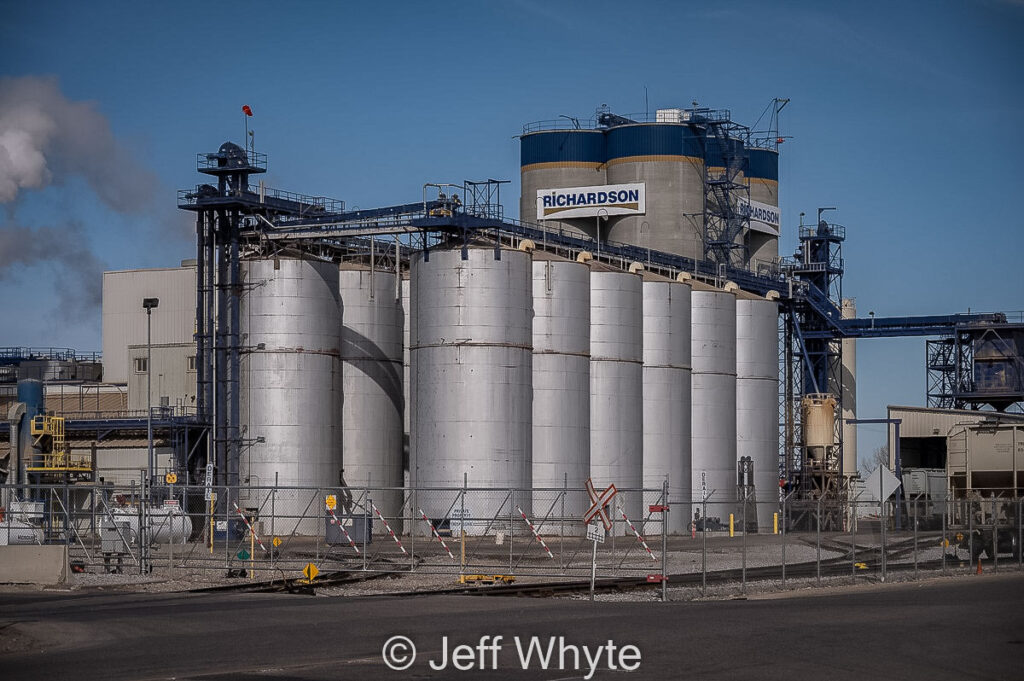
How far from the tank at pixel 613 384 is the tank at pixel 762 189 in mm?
34542

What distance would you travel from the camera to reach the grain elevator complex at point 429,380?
60.8 meters

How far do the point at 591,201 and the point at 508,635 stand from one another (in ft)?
227

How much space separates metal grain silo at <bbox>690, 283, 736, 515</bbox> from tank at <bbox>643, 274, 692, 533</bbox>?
2.27 meters

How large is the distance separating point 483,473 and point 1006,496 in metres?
20.9

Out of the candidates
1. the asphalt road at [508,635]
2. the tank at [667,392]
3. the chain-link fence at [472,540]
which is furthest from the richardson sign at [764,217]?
the asphalt road at [508,635]

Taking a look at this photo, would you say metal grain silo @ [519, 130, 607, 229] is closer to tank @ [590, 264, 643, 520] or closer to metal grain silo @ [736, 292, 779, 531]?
metal grain silo @ [736, 292, 779, 531]

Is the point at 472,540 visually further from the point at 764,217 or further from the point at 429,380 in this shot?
the point at 764,217

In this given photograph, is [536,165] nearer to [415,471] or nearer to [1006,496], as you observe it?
[415,471]

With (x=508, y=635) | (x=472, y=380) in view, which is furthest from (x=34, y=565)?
(x=472, y=380)

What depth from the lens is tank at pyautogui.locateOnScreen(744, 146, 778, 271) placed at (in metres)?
101

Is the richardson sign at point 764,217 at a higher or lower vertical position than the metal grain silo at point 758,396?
higher

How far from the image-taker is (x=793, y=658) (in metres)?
20.4

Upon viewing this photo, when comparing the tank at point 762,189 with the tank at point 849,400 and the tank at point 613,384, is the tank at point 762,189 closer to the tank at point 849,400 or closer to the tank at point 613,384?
the tank at point 849,400

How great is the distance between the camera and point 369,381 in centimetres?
6819
